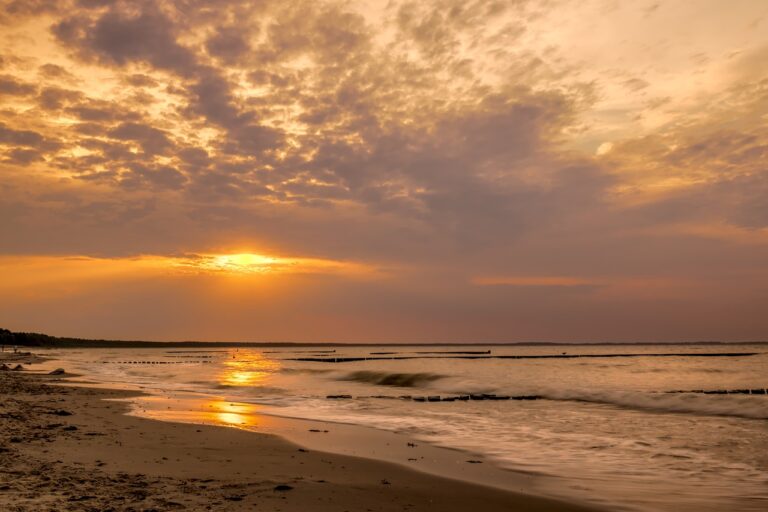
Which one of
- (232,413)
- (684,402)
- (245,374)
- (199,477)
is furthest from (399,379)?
(199,477)

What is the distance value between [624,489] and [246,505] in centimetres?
664

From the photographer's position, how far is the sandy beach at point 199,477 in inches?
295

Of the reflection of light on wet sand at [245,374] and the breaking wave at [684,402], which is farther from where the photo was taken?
the reflection of light on wet sand at [245,374]

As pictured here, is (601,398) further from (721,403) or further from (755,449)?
(755,449)

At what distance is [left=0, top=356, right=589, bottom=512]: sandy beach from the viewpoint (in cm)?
A: 748

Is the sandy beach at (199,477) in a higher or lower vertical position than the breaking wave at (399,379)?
higher

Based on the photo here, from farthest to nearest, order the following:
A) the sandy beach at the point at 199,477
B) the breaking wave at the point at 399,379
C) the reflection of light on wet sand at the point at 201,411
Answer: the breaking wave at the point at 399,379 → the reflection of light on wet sand at the point at 201,411 → the sandy beach at the point at 199,477

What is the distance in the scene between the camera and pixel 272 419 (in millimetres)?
19500

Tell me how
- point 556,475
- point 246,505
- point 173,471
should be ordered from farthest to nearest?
point 556,475 < point 173,471 < point 246,505

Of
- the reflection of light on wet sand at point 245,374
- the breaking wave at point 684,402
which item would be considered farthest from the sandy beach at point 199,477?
the reflection of light on wet sand at point 245,374

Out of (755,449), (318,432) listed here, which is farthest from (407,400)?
(755,449)

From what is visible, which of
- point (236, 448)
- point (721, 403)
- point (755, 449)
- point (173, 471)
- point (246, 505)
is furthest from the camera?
point (721, 403)

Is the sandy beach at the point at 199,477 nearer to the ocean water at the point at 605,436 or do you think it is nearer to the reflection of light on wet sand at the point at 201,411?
the ocean water at the point at 605,436

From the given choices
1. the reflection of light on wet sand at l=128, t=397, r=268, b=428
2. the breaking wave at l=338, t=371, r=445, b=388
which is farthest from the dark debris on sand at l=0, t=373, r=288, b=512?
the breaking wave at l=338, t=371, r=445, b=388
